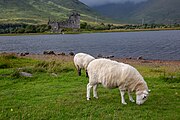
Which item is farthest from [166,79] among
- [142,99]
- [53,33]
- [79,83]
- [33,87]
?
[53,33]

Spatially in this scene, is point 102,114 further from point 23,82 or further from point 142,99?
point 23,82

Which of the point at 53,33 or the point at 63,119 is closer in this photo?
the point at 63,119

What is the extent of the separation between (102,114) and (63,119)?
179 centimetres

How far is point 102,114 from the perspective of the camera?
42.7 ft

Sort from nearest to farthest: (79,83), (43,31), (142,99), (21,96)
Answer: (142,99) → (21,96) → (79,83) → (43,31)

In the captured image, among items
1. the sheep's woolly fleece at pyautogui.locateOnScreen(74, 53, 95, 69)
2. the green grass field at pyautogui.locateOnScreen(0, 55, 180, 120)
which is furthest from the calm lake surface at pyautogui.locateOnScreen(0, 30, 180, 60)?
the green grass field at pyautogui.locateOnScreen(0, 55, 180, 120)

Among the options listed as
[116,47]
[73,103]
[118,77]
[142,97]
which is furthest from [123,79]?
[116,47]

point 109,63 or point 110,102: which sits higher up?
point 109,63

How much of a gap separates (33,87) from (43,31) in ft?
598

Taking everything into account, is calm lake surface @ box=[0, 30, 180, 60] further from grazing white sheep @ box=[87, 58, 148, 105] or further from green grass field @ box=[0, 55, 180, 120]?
grazing white sheep @ box=[87, 58, 148, 105]

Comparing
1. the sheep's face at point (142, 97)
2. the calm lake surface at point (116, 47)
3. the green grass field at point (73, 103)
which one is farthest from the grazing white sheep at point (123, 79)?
the calm lake surface at point (116, 47)

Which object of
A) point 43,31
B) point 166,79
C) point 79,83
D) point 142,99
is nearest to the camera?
point 142,99

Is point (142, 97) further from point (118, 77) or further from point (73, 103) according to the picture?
point (73, 103)

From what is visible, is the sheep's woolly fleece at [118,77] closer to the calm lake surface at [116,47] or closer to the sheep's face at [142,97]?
the sheep's face at [142,97]
